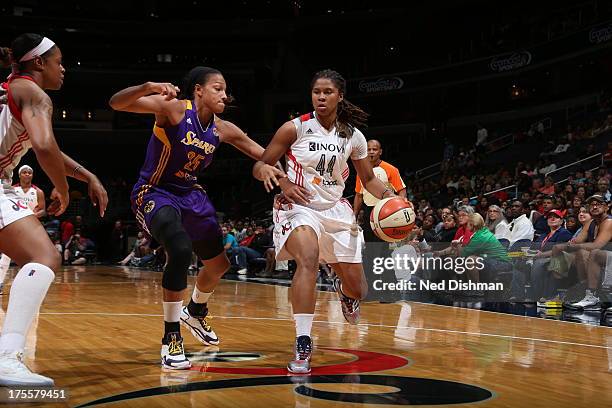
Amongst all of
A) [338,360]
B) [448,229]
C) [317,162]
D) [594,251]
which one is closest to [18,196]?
[317,162]

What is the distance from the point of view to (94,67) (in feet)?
112

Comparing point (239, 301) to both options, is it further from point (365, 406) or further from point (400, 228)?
point (365, 406)

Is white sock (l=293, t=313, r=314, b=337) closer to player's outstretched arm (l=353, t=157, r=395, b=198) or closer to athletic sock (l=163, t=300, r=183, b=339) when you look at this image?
athletic sock (l=163, t=300, r=183, b=339)

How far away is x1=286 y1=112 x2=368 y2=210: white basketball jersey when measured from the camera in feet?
16.7

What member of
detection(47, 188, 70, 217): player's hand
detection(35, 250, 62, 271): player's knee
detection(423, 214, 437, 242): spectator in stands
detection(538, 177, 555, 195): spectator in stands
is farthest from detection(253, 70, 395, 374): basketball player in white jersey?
detection(538, 177, 555, 195): spectator in stands

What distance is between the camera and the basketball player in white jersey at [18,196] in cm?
352

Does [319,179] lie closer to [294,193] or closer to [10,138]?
[294,193]

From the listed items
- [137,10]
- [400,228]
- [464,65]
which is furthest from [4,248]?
[137,10]

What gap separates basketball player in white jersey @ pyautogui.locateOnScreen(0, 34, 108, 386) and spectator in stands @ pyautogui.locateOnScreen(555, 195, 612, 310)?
22.5 ft

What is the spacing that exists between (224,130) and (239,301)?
4.79 metres

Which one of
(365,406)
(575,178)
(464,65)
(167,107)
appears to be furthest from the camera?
(464,65)

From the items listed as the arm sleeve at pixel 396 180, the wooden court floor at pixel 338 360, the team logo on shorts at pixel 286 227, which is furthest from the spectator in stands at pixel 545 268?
the team logo on shorts at pixel 286 227

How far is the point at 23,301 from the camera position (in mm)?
3586

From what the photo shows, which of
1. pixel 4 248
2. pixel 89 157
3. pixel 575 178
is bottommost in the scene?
pixel 4 248
